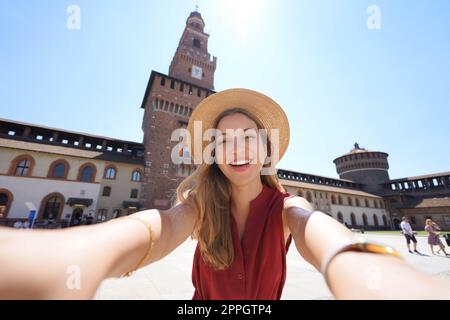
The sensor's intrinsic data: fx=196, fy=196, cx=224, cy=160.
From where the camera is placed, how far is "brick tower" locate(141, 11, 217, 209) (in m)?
21.3

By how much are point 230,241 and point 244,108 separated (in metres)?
1.35

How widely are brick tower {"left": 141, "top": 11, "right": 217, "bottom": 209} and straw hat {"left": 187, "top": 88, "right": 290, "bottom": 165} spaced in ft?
62.8

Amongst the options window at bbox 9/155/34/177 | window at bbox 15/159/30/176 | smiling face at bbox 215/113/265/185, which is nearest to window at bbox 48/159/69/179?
window at bbox 9/155/34/177

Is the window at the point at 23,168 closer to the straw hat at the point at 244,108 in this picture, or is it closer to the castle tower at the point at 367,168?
the straw hat at the point at 244,108

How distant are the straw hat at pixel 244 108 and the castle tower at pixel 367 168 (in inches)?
1969

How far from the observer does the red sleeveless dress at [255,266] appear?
134 cm

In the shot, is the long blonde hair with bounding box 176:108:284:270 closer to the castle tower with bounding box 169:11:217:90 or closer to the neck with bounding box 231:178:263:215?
the neck with bounding box 231:178:263:215

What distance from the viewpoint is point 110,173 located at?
2097 cm

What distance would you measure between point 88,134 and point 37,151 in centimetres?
543

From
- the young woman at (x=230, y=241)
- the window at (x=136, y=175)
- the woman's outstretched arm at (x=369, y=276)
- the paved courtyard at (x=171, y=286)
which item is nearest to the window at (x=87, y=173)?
the window at (x=136, y=175)
